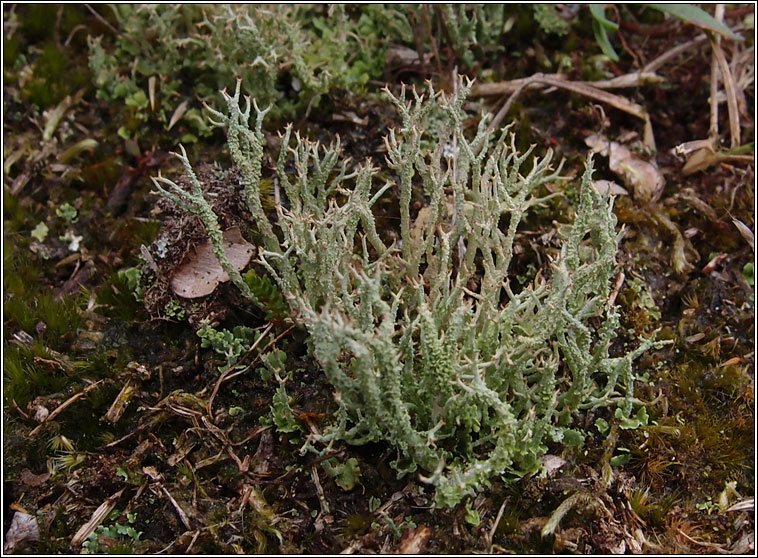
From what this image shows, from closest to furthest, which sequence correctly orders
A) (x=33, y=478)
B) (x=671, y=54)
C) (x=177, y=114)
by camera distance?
(x=33, y=478) → (x=177, y=114) → (x=671, y=54)

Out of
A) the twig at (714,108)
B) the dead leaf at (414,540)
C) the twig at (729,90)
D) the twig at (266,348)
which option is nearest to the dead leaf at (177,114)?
the twig at (266,348)

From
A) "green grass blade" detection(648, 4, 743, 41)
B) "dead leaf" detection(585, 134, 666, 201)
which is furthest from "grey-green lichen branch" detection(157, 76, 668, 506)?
"green grass blade" detection(648, 4, 743, 41)

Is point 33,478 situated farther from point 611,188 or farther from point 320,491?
point 611,188

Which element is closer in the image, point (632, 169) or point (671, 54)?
point (632, 169)

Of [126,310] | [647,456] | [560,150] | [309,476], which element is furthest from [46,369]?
[560,150]

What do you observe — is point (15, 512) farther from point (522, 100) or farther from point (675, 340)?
point (522, 100)

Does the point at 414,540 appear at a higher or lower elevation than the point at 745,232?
lower

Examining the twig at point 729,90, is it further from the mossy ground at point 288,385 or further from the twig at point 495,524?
the twig at point 495,524

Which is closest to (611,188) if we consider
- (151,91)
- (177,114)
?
(177,114)
